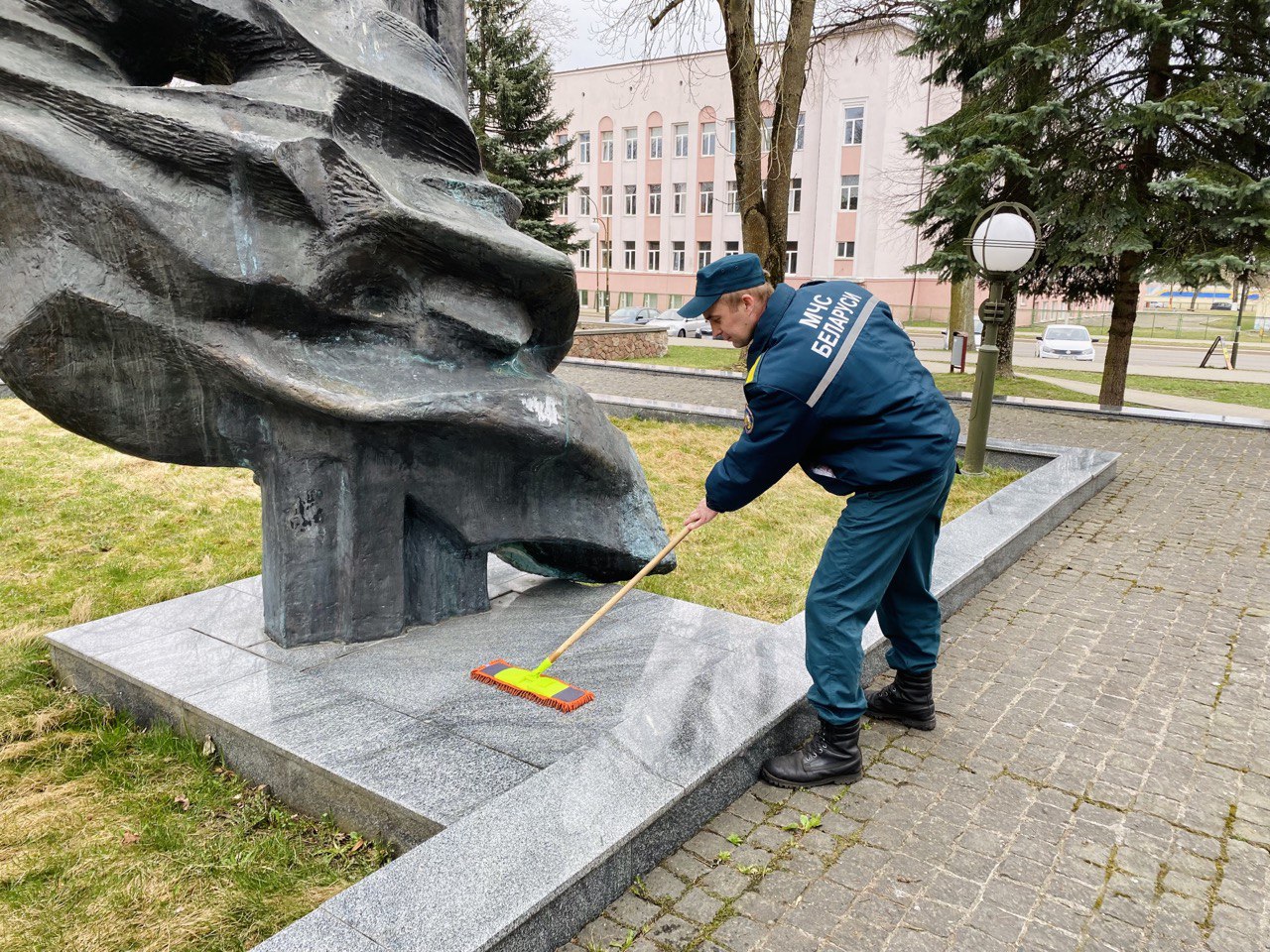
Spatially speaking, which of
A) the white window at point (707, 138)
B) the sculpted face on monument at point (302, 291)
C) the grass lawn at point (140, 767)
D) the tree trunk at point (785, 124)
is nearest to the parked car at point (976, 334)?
the tree trunk at point (785, 124)

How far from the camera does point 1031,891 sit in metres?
2.74

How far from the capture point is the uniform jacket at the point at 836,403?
2.99 meters

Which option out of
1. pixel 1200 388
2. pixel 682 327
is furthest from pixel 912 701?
pixel 682 327

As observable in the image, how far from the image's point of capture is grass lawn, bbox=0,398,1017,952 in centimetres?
264

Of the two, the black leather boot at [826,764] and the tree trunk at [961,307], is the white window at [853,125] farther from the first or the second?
the black leather boot at [826,764]

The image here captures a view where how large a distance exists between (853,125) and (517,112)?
57.7 ft

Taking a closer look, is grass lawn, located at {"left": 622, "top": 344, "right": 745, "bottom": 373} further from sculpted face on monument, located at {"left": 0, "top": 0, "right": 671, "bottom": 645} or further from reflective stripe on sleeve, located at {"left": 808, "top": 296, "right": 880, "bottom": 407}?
reflective stripe on sleeve, located at {"left": 808, "top": 296, "right": 880, "bottom": 407}

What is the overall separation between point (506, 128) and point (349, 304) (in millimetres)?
21275

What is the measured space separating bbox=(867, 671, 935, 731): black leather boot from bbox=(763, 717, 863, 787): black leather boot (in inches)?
19.1

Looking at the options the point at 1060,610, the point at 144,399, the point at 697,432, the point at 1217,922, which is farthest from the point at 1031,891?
the point at 697,432

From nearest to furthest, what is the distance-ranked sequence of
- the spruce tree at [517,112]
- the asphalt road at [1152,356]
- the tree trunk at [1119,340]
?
1. the tree trunk at [1119,340]
2. the spruce tree at [517,112]
3. the asphalt road at [1152,356]

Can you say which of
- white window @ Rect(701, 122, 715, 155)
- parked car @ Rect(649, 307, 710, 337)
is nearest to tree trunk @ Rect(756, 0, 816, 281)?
parked car @ Rect(649, 307, 710, 337)

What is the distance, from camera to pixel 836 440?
10.3 feet

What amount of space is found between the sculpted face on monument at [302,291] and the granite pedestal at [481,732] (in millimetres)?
369
